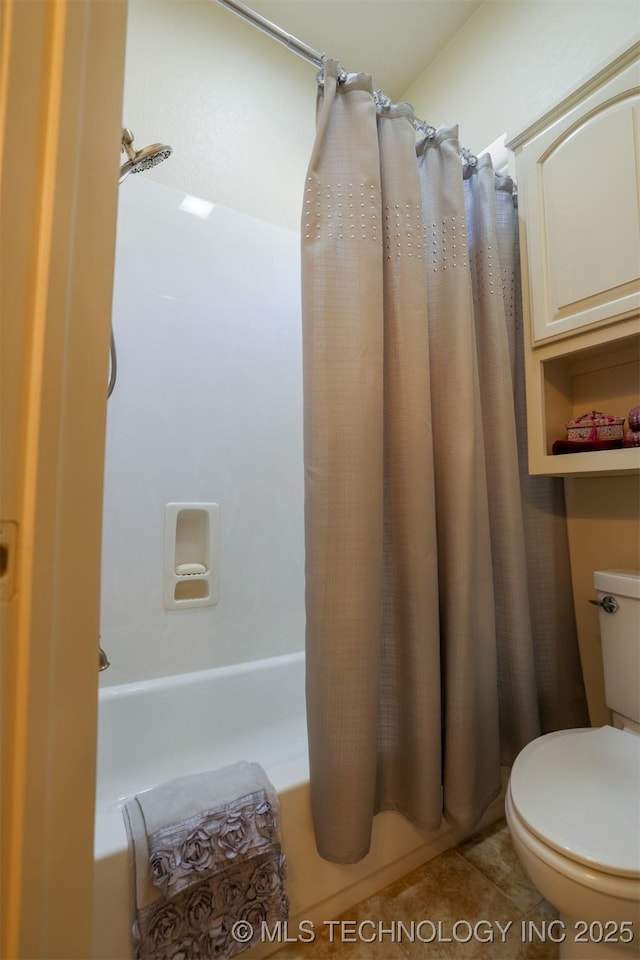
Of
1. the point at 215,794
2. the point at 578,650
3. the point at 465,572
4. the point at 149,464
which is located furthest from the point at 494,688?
the point at 149,464

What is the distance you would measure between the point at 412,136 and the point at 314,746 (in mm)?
1697

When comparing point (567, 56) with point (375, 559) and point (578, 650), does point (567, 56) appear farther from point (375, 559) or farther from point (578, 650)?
point (578, 650)

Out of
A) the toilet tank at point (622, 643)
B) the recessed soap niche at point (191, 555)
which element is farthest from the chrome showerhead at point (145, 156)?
the toilet tank at point (622, 643)

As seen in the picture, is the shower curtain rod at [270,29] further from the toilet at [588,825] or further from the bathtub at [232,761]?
the bathtub at [232,761]

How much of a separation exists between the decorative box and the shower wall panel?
1.05 m

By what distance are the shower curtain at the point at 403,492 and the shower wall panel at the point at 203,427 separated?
2.33 feet

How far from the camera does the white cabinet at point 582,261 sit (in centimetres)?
108

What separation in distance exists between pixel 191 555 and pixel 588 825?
1370 mm

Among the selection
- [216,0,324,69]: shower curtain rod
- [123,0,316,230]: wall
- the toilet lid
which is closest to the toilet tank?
the toilet lid

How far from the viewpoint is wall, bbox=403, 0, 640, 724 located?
130 centimetres

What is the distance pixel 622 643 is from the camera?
115 cm

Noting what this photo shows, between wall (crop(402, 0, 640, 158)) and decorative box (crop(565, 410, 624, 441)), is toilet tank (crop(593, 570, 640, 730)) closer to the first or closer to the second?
decorative box (crop(565, 410, 624, 441))

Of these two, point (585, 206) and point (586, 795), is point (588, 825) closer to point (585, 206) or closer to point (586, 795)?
point (586, 795)

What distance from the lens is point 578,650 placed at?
143 cm
